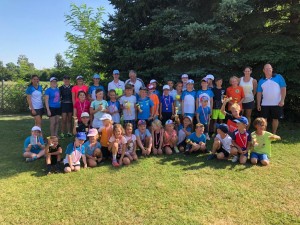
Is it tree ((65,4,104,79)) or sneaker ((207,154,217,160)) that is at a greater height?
tree ((65,4,104,79))

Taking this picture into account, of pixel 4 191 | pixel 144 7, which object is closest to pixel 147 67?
pixel 144 7

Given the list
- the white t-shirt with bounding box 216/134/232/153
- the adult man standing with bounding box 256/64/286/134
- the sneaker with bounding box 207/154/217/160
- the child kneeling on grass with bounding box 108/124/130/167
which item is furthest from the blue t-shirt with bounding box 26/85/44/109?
the adult man standing with bounding box 256/64/286/134

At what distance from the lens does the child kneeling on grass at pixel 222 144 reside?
6.20m

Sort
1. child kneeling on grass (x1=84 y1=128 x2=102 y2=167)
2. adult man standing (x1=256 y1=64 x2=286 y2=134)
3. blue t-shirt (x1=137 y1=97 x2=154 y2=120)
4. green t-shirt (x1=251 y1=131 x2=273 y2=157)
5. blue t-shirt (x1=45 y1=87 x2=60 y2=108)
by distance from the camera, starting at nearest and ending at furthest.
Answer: green t-shirt (x1=251 y1=131 x2=273 y2=157) < child kneeling on grass (x1=84 y1=128 x2=102 y2=167) < adult man standing (x1=256 y1=64 x2=286 y2=134) < blue t-shirt (x1=137 y1=97 x2=154 y2=120) < blue t-shirt (x1=45 y1=87 x2=60 y2=108)

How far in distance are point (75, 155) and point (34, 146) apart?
1.37 meters

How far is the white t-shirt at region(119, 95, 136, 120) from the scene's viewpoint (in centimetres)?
711

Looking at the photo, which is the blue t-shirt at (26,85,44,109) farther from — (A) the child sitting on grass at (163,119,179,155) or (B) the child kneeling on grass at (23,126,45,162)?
(A) the child sitting on grass at (163,119,179,155)

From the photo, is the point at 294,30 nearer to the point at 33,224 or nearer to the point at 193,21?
the point at 193,21

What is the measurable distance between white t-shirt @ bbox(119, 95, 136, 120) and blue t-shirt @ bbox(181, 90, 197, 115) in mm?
1300

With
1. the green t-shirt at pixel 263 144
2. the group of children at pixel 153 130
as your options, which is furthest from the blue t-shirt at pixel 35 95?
the green t-shirt at pixel 263 144

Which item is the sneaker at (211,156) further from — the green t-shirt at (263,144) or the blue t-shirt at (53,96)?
the blue t-shirt at (53,96)

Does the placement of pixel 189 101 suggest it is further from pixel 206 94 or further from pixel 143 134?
pixel 143 134

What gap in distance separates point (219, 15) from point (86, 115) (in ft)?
15.5

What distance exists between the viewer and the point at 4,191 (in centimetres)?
486
